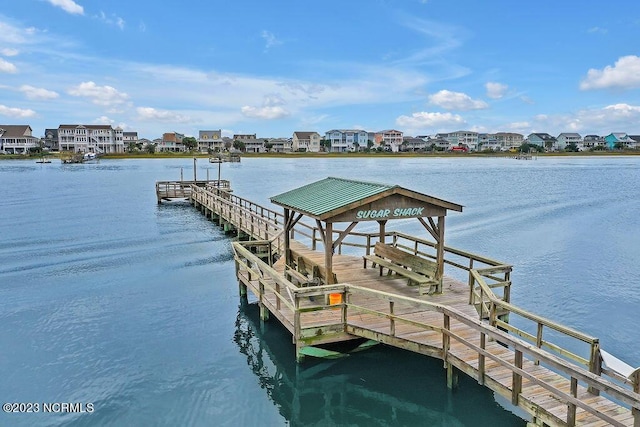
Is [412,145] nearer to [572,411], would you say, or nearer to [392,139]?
[392,139]

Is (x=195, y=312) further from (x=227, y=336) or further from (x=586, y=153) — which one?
(x=586, y=153)

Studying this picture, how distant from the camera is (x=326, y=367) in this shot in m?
11.3

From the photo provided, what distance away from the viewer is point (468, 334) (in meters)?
9.88

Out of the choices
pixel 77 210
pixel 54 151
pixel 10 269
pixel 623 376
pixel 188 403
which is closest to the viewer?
pixel 623 376

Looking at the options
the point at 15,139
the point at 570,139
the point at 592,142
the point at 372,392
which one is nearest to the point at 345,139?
the point at 570,139

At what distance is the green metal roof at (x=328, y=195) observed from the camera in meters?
11.8

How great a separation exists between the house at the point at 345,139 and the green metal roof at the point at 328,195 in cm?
16938

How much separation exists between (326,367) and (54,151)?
172 metres

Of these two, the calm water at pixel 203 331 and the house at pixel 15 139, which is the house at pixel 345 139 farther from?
the calm water at pixel 203 331

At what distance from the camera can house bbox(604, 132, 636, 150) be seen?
18598 cm

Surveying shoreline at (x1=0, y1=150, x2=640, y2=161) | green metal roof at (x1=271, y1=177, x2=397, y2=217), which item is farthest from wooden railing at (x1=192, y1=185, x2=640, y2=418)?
shoreline at (x1=0, y1=150, x2=640, y2=161)

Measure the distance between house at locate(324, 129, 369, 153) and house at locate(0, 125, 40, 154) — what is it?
324ft

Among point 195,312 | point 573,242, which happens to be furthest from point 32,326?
point 573,242

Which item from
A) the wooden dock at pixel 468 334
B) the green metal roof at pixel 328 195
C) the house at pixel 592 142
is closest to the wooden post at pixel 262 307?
the wooden dock at pixel 468 334
